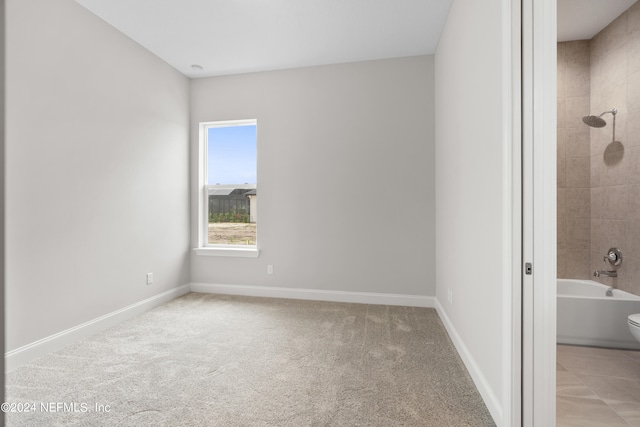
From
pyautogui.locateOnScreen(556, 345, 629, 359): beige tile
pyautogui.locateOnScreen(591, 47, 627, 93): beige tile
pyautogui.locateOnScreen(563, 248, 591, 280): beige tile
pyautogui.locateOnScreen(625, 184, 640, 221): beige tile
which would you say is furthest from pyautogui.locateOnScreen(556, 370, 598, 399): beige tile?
pyautogui.locateOnScreen(591, 47, 627, 93): beige tile

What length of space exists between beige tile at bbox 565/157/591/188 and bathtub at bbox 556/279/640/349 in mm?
1132

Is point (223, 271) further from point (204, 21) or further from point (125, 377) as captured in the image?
point (204, 21)

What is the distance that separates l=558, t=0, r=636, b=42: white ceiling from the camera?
2.49 metres

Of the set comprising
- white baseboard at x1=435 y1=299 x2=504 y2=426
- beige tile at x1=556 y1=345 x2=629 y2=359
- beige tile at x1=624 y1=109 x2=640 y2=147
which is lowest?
beige tile at x1=556 y1=345 x2=629 y2=359

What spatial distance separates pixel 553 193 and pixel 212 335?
8.42ft

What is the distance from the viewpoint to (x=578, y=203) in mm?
2971

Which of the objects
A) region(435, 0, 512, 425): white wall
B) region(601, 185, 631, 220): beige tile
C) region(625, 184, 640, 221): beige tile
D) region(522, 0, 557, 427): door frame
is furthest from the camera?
region(601, 185, 631, 220): beige tile

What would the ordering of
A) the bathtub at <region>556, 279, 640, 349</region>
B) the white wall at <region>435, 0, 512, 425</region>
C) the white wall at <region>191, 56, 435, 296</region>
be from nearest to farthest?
the white wall at <region>435, 0, 512, 425</region> < the bathtub at <region>556, 279, 640, 349</region> < the white wall at <region>191, 56, 435, 296</region>

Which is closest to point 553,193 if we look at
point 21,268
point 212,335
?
point 212,335

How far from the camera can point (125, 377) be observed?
6.22 feet

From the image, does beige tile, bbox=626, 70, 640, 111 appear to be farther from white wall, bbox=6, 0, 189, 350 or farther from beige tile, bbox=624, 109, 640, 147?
white wall, bbox=6, 0, 189, 350

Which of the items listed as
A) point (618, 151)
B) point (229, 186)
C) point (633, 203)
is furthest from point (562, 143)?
point (229, 186)

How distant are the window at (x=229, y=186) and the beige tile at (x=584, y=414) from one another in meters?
3.04

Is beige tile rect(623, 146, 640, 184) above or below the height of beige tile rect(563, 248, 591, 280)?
above
